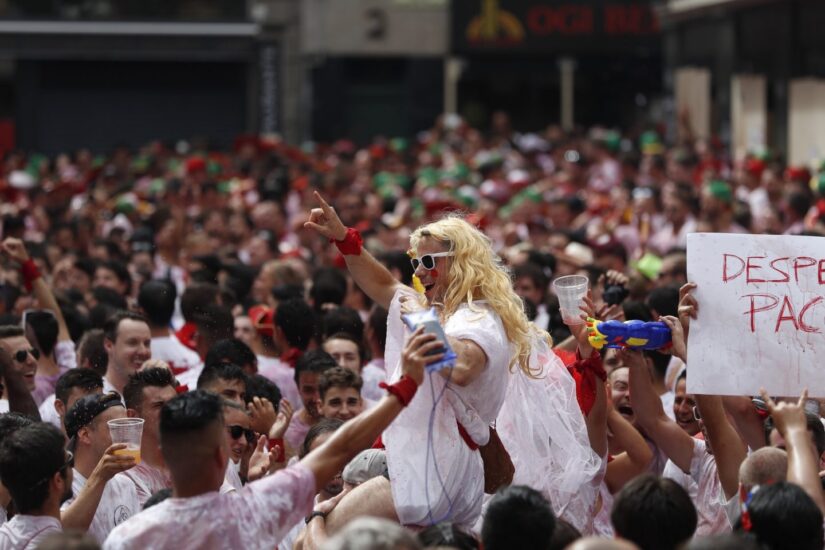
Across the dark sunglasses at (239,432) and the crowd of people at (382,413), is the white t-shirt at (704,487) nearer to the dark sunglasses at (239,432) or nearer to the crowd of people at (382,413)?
the crowd of people at (382,413)

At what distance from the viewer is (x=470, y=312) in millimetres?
5656

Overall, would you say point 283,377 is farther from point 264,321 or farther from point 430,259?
point 430,259

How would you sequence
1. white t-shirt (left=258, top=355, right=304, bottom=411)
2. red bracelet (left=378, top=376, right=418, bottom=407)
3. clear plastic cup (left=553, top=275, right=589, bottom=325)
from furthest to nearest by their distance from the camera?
white t-shirt (left=258, top=355, right=304, bottom=411) < clear plastic cup (left=553, top=275, right=589, bottom=325) < red bracelet (left=378, top=376, right=418, bottom=407)

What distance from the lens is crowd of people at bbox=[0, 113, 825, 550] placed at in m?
4.66

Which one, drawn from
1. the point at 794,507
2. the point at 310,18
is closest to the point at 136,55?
the point at 310,18

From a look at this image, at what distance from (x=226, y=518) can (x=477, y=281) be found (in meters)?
1.57

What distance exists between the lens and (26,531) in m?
5.08

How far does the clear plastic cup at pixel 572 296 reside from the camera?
244 inches

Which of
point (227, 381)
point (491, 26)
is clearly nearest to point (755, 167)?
point (227, 381)

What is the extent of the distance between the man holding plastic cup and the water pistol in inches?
75.3

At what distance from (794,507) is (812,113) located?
16937 mm

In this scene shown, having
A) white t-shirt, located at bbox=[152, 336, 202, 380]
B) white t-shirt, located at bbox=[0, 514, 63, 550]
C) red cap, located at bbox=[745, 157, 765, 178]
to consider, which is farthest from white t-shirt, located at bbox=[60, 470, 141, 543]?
red cap, located at bbox=[745, 157, 765, 178]

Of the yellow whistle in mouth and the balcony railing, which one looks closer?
the yellow whistle in mouth

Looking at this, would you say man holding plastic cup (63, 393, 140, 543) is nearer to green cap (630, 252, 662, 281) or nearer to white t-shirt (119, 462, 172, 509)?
white t-shirt (119, 462, 172, 509)
